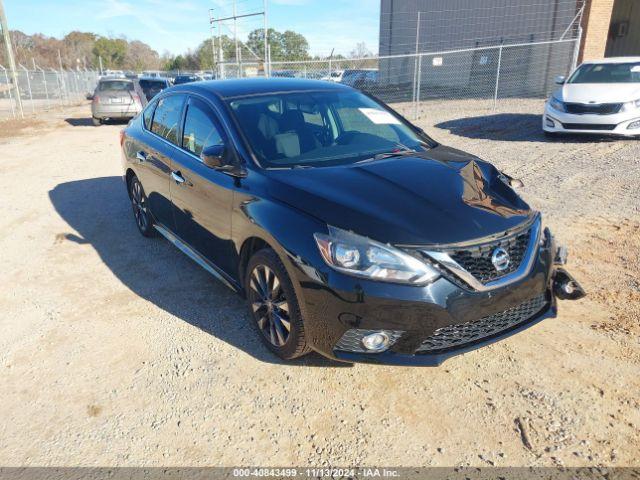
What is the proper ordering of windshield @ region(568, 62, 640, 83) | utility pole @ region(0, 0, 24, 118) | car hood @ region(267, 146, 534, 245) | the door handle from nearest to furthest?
1. car hood @ region(267, 146, 534, 245)
2. the door handle
3. windshield @ region(568, 62, 640, 83)
4. utility pole @ region(0, 0, 24, 118)

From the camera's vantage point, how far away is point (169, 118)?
15.0 ft

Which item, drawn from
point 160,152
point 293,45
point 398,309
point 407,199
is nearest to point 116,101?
point 160,152

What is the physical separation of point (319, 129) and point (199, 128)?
Result: 0.95 m

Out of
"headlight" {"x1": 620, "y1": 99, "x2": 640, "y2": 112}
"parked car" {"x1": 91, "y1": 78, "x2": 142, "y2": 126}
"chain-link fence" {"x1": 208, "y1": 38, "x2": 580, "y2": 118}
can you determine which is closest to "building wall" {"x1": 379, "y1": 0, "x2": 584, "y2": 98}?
"chain-link fence" {"x1": 208, "y1": 38, "x2": 580, "y2": 118}

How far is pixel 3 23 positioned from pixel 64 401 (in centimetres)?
2203

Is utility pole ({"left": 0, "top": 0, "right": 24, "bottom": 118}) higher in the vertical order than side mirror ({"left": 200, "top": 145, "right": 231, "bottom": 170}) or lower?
higher

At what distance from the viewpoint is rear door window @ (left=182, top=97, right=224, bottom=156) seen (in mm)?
3674

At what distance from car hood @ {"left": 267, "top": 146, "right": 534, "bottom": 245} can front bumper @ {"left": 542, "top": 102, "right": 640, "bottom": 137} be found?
278 inches

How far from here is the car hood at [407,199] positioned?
261 centimetres

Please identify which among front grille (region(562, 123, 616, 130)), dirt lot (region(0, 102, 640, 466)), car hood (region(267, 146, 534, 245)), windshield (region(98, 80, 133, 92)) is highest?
windshield (region(98, 80, 133, 92))

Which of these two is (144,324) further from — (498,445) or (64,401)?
(498,445)

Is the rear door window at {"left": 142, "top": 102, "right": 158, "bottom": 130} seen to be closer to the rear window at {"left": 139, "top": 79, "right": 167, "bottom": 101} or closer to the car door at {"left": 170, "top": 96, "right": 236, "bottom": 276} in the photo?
the car door at {"left": 170, "top": 96, "right": 236, "bottom": 276}

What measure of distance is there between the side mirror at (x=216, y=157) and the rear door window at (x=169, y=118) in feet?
3.33

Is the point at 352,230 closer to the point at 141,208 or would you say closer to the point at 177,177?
the point at 177,177
